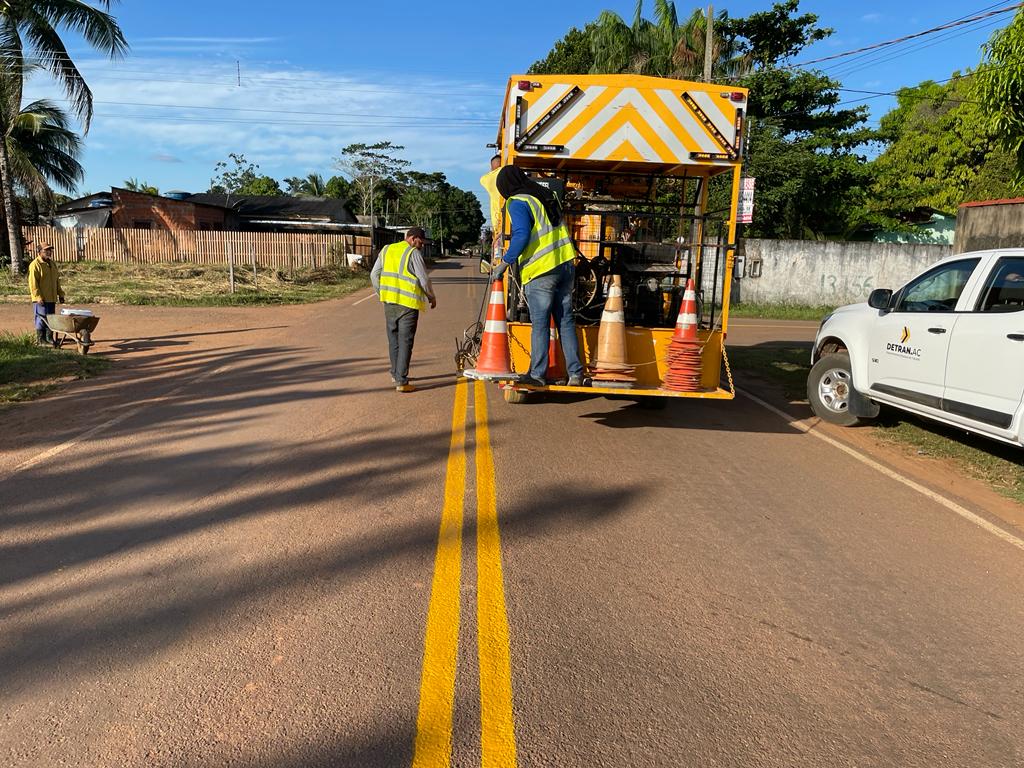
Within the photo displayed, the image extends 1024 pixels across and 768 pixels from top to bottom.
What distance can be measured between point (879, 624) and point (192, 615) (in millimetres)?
3311

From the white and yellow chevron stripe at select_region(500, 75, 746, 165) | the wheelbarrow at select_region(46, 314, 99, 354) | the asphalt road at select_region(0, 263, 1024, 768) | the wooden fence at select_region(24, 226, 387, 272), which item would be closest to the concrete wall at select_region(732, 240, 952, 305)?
the white and yellow chevron stripe at select_region(500, 75, 746, 165)

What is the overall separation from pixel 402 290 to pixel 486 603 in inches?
213

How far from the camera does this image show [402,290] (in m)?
8.50

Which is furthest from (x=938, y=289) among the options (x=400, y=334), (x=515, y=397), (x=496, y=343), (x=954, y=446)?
(x=400, y=334)

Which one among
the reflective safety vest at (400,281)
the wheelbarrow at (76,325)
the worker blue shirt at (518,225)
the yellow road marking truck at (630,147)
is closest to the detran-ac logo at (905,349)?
the yellow road marking truck at (630,147)

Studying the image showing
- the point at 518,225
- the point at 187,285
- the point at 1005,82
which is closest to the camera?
the point at 518,225

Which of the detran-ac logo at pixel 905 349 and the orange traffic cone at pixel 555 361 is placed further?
the orange traffic cone at pixel 555 361

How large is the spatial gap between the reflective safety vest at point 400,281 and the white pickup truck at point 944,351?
4.62m

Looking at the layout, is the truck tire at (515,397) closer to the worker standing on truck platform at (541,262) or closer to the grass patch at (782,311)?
the worker standing on truck platform at (541,262)

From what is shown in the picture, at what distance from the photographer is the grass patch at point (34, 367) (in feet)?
27.6

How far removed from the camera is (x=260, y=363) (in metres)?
10.8

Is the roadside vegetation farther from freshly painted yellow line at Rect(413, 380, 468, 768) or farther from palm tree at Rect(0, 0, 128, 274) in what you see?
palm tree at Rect(0, 0, 128, 274)

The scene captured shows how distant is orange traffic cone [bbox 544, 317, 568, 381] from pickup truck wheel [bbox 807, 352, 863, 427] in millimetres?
3058

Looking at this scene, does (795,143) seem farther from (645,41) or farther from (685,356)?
(685,356)
